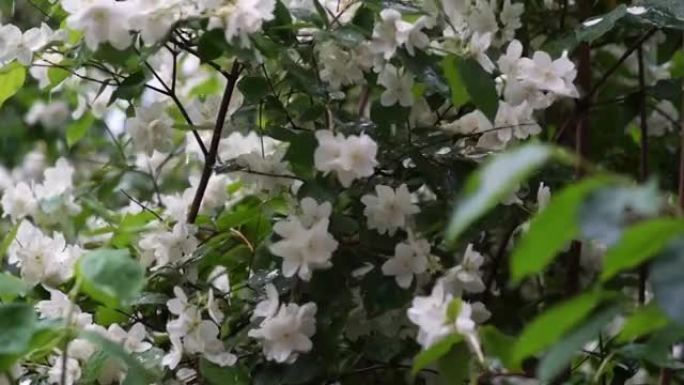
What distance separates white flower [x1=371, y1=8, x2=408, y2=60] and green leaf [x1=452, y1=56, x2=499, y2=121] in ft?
0.18

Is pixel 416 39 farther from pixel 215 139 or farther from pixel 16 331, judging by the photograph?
pixel 16 331

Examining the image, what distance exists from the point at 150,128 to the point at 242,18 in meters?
0.30

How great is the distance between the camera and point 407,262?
3.02 feet

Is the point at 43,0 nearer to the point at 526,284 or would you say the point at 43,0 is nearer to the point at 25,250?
the point at 25,250

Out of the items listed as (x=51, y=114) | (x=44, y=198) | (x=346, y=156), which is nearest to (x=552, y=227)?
(x=346, y=156)

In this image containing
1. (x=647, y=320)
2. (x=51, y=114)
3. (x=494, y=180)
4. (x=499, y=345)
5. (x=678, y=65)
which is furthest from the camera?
(x=51, y=114)

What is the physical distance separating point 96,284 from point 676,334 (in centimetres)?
37

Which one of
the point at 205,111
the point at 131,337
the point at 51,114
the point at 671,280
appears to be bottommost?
the point at 51,114

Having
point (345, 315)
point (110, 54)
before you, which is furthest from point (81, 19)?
point (345, 315)

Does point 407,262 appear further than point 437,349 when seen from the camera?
Yes

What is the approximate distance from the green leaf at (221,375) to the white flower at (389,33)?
1.00ft

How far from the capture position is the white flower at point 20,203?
1309 mm

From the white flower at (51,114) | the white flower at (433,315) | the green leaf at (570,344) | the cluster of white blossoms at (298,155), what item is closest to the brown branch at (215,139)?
the cluster of white blossoms at (298,155)

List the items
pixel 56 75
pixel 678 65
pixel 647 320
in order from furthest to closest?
pixel 678 65 < pixel 56 75 < pixel 647 320
